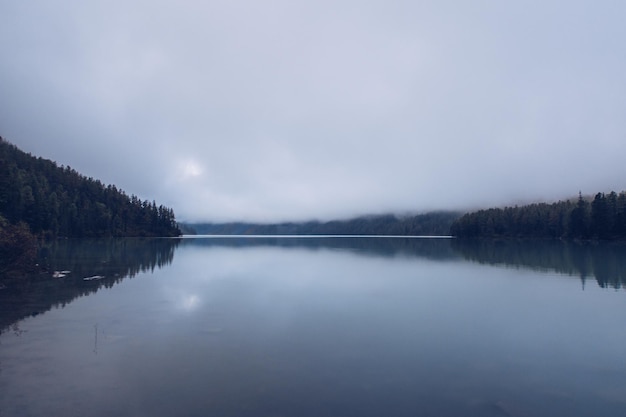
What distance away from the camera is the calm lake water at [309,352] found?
1044 centimetres

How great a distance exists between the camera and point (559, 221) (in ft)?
478

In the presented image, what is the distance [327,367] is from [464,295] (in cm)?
1806

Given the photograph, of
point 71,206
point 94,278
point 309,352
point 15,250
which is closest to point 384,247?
point 94,278

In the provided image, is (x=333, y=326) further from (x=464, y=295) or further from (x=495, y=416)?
(x=464, y=295)

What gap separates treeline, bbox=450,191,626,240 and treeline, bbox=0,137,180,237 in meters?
149

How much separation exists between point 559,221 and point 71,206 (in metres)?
179

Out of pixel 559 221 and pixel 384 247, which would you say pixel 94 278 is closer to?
pixel 384 247

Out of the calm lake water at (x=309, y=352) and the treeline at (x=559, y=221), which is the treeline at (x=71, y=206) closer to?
the calm lake water at (x=309, y=352)

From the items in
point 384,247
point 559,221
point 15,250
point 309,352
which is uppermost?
point 559,221

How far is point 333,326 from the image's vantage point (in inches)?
744

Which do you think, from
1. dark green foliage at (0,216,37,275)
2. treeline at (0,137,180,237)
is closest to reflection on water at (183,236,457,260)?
treeline at (0,137,180,237)

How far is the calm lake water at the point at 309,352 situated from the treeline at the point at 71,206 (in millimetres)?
91417

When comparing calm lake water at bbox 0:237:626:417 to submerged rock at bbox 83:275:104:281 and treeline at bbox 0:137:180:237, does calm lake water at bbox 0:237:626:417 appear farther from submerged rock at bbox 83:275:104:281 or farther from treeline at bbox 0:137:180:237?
treeline at bbox 0:137:180:237

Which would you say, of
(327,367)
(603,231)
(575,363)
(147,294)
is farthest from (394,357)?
(603,231)
